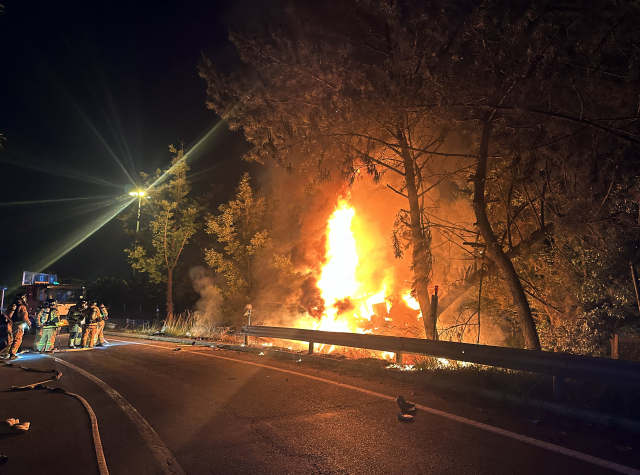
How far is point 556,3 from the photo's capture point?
6.77 meters

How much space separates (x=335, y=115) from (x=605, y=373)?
7.08 meters

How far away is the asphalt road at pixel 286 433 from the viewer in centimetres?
401

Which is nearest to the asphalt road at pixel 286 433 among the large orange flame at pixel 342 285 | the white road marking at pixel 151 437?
the white road marking at pixel 151 437

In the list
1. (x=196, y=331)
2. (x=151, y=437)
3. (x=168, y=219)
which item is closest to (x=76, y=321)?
(x=196, y=331)

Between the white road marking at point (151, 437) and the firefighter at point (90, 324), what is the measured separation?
319 inches

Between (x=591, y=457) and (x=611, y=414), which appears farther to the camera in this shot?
(x=611, y=414)

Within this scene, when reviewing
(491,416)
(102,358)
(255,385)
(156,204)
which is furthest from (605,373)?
(156,204)

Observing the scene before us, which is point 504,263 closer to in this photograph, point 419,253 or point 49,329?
point 419,253

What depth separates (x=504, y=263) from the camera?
9258mm

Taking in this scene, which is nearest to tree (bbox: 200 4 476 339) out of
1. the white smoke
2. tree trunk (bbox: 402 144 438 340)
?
tree trunk (bbox: 402 144 438 340)

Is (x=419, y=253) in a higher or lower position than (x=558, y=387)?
higher

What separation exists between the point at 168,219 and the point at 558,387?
23304 mm

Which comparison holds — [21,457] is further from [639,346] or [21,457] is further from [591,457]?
[639,346]

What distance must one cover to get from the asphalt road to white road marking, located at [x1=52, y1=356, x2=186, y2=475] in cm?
1
